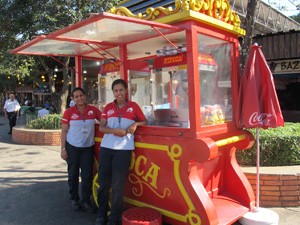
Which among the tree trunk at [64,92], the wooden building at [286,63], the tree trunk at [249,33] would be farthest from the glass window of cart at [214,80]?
the tree trunk at [64,92]

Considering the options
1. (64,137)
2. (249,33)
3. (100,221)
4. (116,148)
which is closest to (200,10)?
(116,148)

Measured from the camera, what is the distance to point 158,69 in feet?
12.4

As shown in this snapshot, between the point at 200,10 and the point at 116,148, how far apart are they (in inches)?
68.1

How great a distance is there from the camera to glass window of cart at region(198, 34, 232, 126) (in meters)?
3.42

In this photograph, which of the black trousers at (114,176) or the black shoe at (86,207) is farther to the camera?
the black shoe at (86,207)

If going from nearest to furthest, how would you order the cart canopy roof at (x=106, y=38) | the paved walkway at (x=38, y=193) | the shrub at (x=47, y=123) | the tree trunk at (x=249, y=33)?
the cart canopy roof at (x=106, y=38) < the paved walkway at (x=38, y=193) < the tree trunk at (x=249, y=33) < the shrub at (x=47, y=123)

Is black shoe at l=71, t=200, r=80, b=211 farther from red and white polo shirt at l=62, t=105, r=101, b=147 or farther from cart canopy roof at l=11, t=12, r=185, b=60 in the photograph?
cart canopy roof at l=11, t=12, r=185, b=60

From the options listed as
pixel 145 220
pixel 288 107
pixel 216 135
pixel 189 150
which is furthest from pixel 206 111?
pixel 288 107

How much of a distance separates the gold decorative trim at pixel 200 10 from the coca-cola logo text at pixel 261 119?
46.2 inches

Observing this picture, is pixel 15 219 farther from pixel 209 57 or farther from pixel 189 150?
pixel 209 57

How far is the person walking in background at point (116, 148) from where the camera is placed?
337 centimetres

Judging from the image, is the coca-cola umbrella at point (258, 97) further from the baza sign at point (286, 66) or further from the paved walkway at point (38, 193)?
the baza sign at point (286, 66)

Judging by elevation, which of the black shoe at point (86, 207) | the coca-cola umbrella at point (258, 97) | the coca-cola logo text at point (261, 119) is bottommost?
the black shoe at point (86, 207)

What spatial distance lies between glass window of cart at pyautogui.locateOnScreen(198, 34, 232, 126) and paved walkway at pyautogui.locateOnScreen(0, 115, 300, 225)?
42.0 inches
